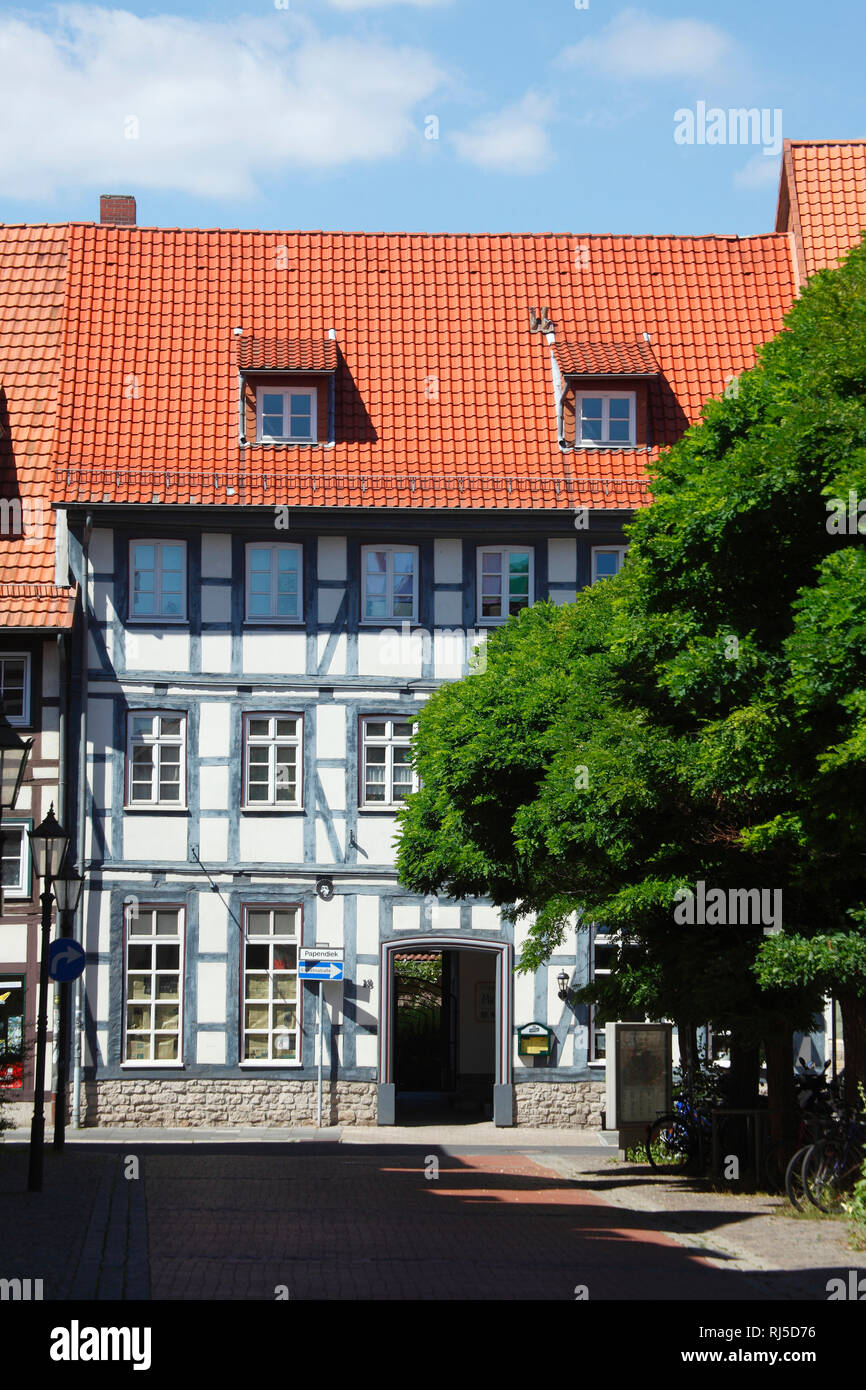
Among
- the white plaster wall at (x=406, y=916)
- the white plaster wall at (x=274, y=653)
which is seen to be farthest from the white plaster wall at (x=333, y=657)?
the white plaster wall at (x=406, y=916)

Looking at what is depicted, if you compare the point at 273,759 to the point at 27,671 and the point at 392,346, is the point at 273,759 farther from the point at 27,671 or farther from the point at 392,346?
the point at 392,346

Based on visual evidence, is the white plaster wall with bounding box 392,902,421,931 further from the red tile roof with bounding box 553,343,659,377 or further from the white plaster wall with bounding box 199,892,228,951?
the red tile roof with bounding box 553,343,659,377

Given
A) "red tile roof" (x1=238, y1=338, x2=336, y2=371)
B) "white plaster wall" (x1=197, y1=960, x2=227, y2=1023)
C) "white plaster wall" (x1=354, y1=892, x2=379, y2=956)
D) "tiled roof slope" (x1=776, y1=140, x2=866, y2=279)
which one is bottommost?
"white plaster wall" (x1=197, y1=960, x2=227, y2=1023)

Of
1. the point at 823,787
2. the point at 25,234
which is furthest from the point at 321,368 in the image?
the point at 823,787

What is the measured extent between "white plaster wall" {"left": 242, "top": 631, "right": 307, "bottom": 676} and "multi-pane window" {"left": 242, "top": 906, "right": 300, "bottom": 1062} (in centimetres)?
357

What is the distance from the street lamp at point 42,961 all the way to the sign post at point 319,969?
7617 millimetres

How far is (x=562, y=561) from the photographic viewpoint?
27859mm

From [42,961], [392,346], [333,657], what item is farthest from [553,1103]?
[392,346]

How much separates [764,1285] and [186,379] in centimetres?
2076

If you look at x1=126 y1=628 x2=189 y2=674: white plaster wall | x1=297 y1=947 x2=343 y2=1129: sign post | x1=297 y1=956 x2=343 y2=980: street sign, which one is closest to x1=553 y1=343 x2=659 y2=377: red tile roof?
x1=126 y1=628 x2=189 y2=674: white plaster wall

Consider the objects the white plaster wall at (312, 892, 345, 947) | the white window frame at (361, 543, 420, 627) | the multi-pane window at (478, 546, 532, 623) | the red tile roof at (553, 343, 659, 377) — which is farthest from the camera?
the red tile roof at (553, 343, 659, 377)

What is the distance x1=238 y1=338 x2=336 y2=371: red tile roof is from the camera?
28.5 meters

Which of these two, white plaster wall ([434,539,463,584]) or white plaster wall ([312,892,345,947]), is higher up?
white plaster wall ([434,539,463,584])

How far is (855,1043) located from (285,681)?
43.1ft
